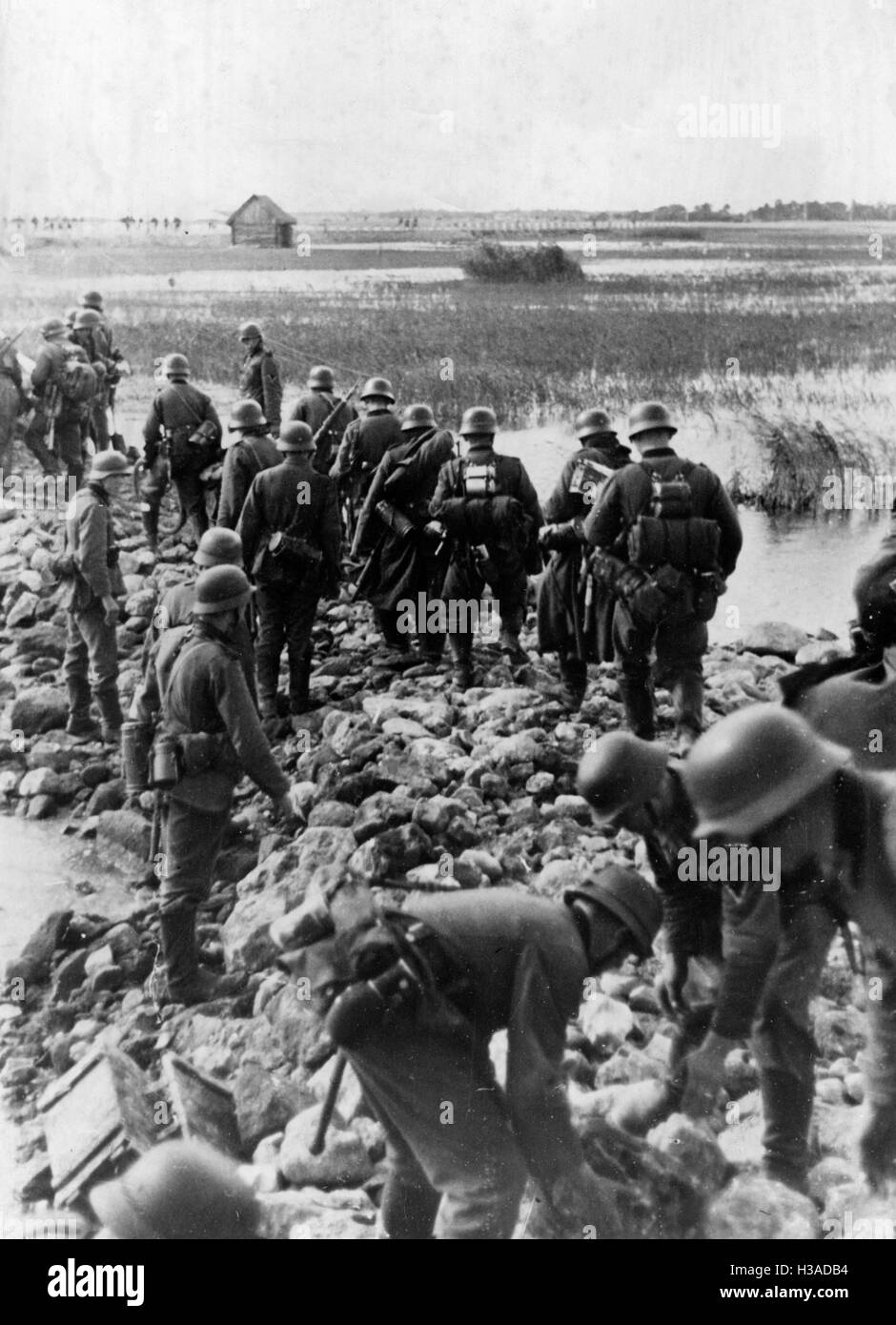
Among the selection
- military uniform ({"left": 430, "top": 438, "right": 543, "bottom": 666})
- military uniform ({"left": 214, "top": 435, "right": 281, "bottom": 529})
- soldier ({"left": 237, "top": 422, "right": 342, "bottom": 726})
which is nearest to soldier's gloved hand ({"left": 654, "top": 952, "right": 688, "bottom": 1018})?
military uniform ({"left": 430, "top": 438, "right": 543, "bottom": 666})

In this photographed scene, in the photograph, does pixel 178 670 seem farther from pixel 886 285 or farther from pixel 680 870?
pixel 886 285

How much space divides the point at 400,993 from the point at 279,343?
3.44m

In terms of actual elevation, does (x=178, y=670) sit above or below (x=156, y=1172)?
above

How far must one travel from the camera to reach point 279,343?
7.78m

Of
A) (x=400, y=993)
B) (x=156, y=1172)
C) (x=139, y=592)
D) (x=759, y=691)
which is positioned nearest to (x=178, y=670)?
(x=139, y=592)

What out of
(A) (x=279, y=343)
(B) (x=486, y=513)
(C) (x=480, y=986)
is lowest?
(C) (x=480, y=986)

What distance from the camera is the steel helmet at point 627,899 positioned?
20.4ft

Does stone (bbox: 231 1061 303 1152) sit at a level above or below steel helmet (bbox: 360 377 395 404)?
below

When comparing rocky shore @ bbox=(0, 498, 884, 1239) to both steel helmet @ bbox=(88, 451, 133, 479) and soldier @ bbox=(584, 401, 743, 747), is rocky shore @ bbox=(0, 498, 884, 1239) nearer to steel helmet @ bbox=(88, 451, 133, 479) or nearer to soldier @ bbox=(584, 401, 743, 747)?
soldier @ bbox=(584, 401, 743, 747)

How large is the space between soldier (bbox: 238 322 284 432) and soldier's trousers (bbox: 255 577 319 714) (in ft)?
2.92

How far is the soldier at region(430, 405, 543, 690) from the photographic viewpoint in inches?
306

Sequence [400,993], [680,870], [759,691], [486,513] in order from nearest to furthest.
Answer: [400,993] → [680,870] → [759,691] → [486,513]

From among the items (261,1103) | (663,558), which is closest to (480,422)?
(663,558)

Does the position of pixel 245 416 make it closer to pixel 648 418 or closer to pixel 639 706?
pixel 648 418
